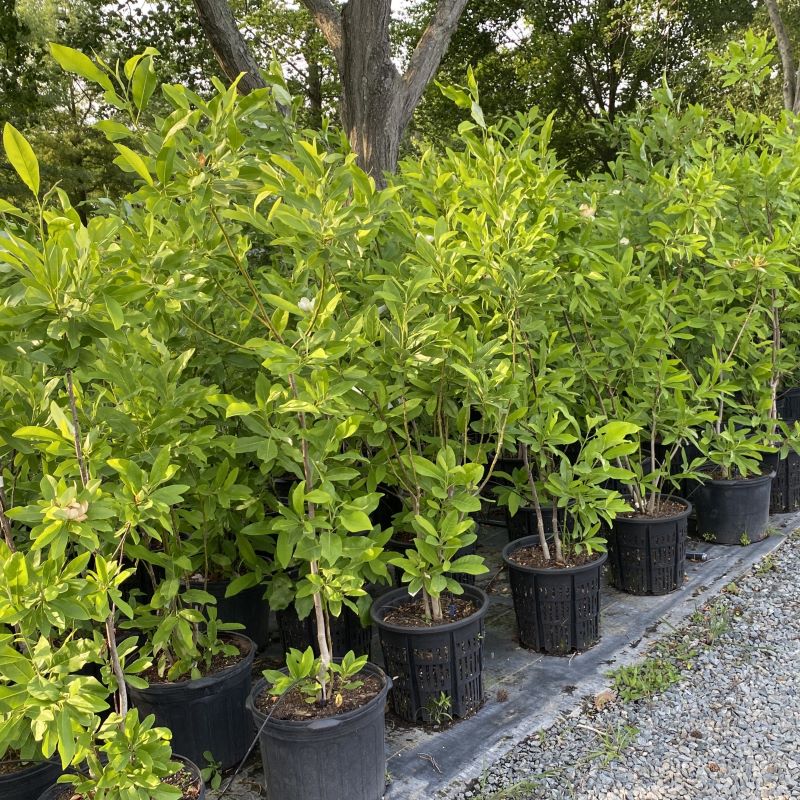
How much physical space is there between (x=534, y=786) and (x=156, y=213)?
1937mm

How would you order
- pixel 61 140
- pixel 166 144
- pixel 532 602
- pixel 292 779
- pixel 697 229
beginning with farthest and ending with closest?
1. pixel 61 140
2. pixel 697 229
3. pixel 532 602
4. pixel 292 779
5. pixel 166 144

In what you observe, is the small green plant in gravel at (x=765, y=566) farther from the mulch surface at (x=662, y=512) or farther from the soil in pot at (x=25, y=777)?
the soil in pot at (x=25, y=777)

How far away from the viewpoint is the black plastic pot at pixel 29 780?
1.96m

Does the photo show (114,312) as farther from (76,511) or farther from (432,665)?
(432,665)

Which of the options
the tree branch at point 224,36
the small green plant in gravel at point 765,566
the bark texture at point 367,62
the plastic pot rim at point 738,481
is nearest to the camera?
the small green plant in gravel at point 765,566

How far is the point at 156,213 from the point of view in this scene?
6.36 ft

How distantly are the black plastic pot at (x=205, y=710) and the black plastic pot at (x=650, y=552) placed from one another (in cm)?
189

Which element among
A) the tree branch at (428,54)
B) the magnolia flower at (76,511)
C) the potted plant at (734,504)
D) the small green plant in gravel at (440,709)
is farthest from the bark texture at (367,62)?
the magnolia flower at (76,511)

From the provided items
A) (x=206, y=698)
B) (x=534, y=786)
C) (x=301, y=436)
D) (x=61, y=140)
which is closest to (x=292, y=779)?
(x=206, y=698)

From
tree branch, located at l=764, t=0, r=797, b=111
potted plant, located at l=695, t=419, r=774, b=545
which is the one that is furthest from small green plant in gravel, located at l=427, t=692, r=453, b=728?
tree branch, located at l=764, t=0, r=797, b=111

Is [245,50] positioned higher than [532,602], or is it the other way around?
[245,50]

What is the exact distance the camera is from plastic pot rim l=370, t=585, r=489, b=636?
2508 mm

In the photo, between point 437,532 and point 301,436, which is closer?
point 301,436

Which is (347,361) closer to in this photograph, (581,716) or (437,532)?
(437,532)
